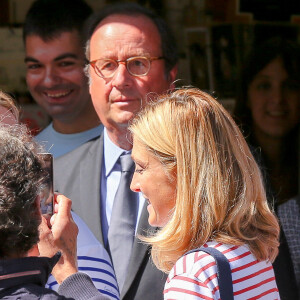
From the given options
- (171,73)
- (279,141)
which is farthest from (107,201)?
(279,141)

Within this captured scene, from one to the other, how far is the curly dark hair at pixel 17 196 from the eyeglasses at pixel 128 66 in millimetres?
1239

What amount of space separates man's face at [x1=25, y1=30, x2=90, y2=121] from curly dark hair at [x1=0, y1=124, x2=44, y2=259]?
195 centimetres

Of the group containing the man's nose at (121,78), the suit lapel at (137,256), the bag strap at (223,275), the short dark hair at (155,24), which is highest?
the short dark hair at (155,24)

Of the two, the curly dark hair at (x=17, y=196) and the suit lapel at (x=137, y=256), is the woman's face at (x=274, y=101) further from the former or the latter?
the curly dark hair at (x=17, y=196)

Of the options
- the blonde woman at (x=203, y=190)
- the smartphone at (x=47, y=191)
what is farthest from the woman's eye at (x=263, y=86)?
the smartphone at (x=47, y=191)

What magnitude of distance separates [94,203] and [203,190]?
3.00 ft

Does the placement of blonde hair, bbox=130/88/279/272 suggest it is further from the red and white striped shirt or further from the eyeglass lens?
the eyeglass lens

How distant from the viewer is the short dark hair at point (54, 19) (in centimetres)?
361

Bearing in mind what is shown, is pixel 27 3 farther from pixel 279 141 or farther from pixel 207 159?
pixel 207 159

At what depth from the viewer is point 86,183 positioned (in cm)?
271

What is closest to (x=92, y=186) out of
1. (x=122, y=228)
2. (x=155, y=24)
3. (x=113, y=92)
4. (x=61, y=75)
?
(x=122, y=228)

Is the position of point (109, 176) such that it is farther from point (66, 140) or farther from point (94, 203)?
point (66, 140)

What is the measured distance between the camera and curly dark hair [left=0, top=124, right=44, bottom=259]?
154 centimetres

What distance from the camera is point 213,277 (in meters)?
1.62
